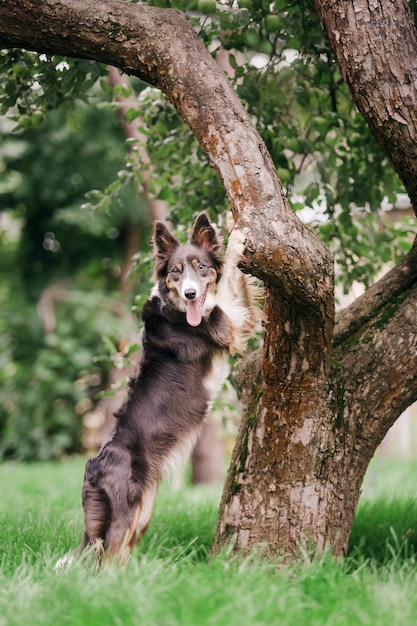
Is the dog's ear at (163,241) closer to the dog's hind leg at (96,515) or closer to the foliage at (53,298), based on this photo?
the dog's hind leg at (96,515)

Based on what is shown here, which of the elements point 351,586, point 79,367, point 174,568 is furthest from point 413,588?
point 79,367

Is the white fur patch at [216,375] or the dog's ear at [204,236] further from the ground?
the dog's ear at [204,236]

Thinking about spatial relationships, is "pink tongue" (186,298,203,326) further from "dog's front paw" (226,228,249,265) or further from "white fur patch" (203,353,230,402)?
"dog's front paw" (226,228,249,265)

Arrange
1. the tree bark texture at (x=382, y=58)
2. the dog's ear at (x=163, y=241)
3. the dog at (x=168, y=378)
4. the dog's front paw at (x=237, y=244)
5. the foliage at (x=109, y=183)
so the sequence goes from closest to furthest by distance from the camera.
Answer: the dog's front paw at (x=237, y=244) < the tree bark texture at (x=382, y=58) < the dog at (x=168, y=378) < the dog's ear at (x=163, y=241) < the foliage at (x=109, y=183)

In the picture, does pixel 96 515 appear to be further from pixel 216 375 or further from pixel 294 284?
pixel 294 284

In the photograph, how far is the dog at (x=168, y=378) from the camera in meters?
3.69

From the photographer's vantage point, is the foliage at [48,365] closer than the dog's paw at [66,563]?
No

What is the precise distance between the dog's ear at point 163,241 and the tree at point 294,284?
95 cm

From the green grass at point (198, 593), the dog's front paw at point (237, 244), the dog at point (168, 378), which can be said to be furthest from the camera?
the dog at point (168, 378)

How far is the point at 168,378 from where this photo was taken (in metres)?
4.00

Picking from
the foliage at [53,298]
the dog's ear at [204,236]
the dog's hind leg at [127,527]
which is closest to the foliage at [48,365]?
the foliage at [53,298]

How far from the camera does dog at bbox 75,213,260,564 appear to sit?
145 inches

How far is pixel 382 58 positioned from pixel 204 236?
1.45 metres

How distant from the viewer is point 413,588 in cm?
283
